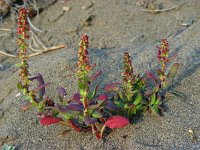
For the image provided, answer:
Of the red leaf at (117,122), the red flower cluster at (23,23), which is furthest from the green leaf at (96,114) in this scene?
the red flower cluster at (23,23)

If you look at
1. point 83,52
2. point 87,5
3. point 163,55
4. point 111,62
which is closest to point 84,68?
point 83,52

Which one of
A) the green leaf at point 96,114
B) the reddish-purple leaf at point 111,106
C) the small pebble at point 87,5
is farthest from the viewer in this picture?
the small pebble at point 87,5

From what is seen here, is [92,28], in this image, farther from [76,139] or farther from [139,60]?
[76,139]

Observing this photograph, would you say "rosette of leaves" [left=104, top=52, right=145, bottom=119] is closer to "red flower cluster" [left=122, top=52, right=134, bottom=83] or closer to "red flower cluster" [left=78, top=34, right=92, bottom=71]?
"red flower cluster" [left=122, top=52, right=134, bottom=83]

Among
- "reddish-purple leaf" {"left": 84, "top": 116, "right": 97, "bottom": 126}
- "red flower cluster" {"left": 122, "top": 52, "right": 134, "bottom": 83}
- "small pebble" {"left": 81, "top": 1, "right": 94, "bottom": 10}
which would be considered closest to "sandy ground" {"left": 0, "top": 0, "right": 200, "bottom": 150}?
"small pebble" {"left": 81, "top": 1, "right": 94, "bottom": 10}

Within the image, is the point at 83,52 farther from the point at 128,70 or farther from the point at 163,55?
the point at 163,55

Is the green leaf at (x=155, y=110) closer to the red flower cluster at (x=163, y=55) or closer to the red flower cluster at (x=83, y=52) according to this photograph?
the red flower cluster at (x=163, y=55)

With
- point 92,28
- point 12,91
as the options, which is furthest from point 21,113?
point 92,28
